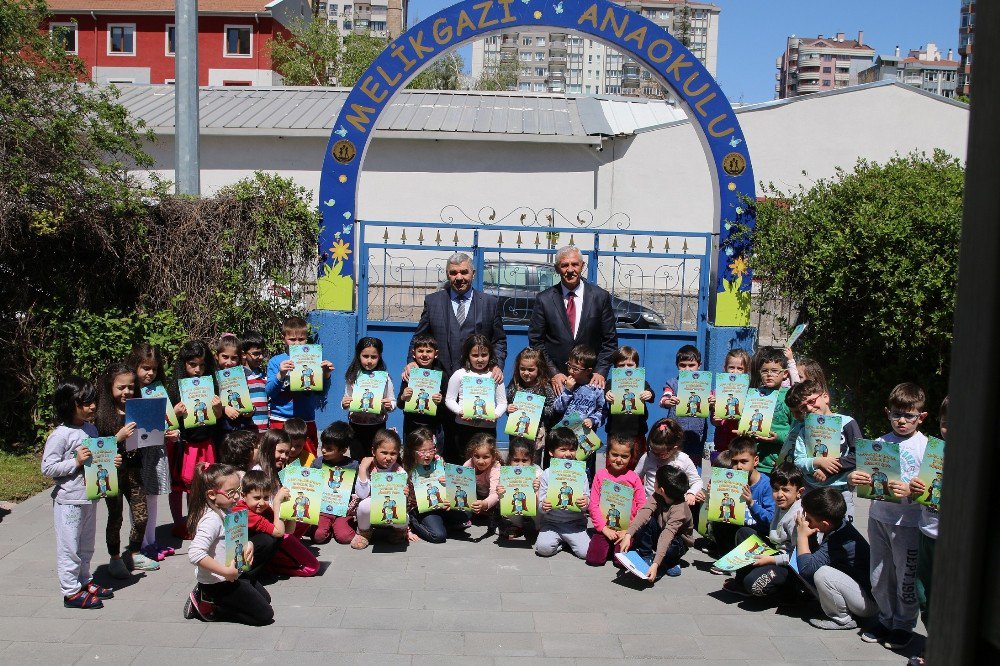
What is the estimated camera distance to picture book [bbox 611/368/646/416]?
7141mm

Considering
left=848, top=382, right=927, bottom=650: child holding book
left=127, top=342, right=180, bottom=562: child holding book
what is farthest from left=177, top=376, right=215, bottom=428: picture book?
left=848, top=382, right=927, bottom=650: child holding book

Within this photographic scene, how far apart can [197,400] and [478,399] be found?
6.65ft

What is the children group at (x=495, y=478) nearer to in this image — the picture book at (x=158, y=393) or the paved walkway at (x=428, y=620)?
the picture book at (x=158, y=393)

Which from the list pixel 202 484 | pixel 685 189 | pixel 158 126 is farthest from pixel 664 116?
pixel 202 484

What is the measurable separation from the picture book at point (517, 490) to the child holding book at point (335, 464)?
109 centimetres

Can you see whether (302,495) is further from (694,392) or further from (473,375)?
(694,392)

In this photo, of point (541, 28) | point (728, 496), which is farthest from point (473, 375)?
point (541, 28)

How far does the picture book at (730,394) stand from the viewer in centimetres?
691

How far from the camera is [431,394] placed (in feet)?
23.6

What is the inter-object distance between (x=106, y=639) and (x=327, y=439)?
2.08 metres

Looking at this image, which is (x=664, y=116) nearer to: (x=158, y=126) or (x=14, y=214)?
(x=158, y=126)

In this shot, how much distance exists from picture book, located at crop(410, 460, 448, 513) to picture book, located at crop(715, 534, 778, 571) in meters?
2.08

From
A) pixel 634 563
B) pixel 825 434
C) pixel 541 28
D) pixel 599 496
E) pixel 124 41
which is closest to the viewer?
pixel 825 434

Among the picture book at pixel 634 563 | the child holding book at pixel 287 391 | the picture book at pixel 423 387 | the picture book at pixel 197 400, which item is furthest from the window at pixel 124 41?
the picture book at pixel 634 563
